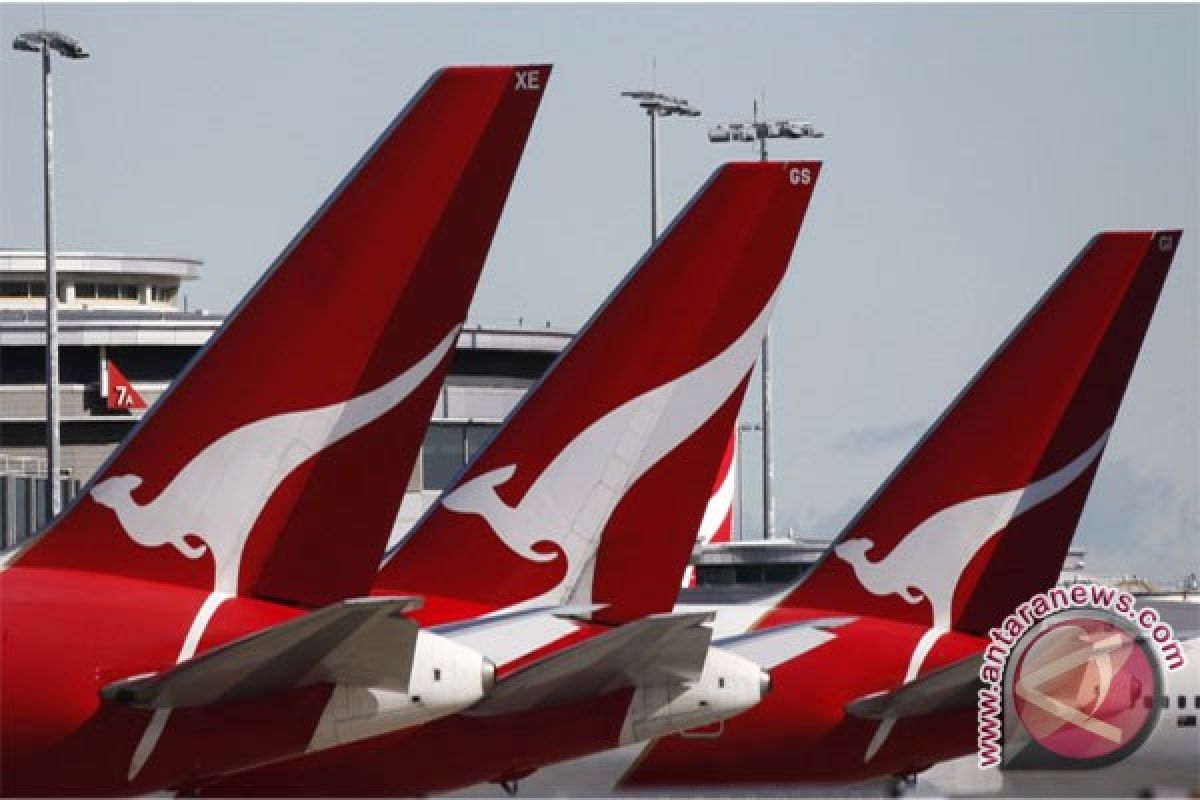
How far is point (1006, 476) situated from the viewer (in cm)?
3219

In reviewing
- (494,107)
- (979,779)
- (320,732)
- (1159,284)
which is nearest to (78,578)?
(320,732)

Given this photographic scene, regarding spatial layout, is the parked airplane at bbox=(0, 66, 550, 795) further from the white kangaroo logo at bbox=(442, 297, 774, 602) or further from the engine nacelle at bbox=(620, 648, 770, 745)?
the white kangaroo logo at bbox=(442, 297, 774, 602)

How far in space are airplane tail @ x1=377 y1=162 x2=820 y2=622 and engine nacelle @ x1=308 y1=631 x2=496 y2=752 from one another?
14.3 ft

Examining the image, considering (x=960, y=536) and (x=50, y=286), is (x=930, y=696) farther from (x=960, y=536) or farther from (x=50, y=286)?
(x=50, y=286)

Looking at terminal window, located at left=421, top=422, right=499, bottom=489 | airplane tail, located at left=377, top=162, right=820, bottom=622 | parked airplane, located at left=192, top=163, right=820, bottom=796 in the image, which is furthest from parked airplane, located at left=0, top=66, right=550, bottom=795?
terminal window, located at left=421, top=422, right=499, bottom=489

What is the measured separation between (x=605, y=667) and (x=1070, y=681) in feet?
29.7

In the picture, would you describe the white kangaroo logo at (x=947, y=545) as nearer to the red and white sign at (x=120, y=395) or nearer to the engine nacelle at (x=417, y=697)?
the engine nacelle at (x=417, y=697)

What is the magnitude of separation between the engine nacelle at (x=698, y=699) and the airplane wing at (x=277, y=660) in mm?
5622

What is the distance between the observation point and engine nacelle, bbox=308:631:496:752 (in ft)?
67.9

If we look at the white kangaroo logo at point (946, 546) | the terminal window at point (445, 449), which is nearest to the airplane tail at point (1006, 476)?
the white kangaroo logo at point (946, 546)

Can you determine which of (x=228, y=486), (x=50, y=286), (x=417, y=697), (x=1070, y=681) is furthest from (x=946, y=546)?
(x=50, y=286)

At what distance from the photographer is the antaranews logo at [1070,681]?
31078mm

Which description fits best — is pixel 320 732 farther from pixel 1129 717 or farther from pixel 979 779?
pixel 1129 717

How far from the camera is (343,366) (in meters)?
21.4
